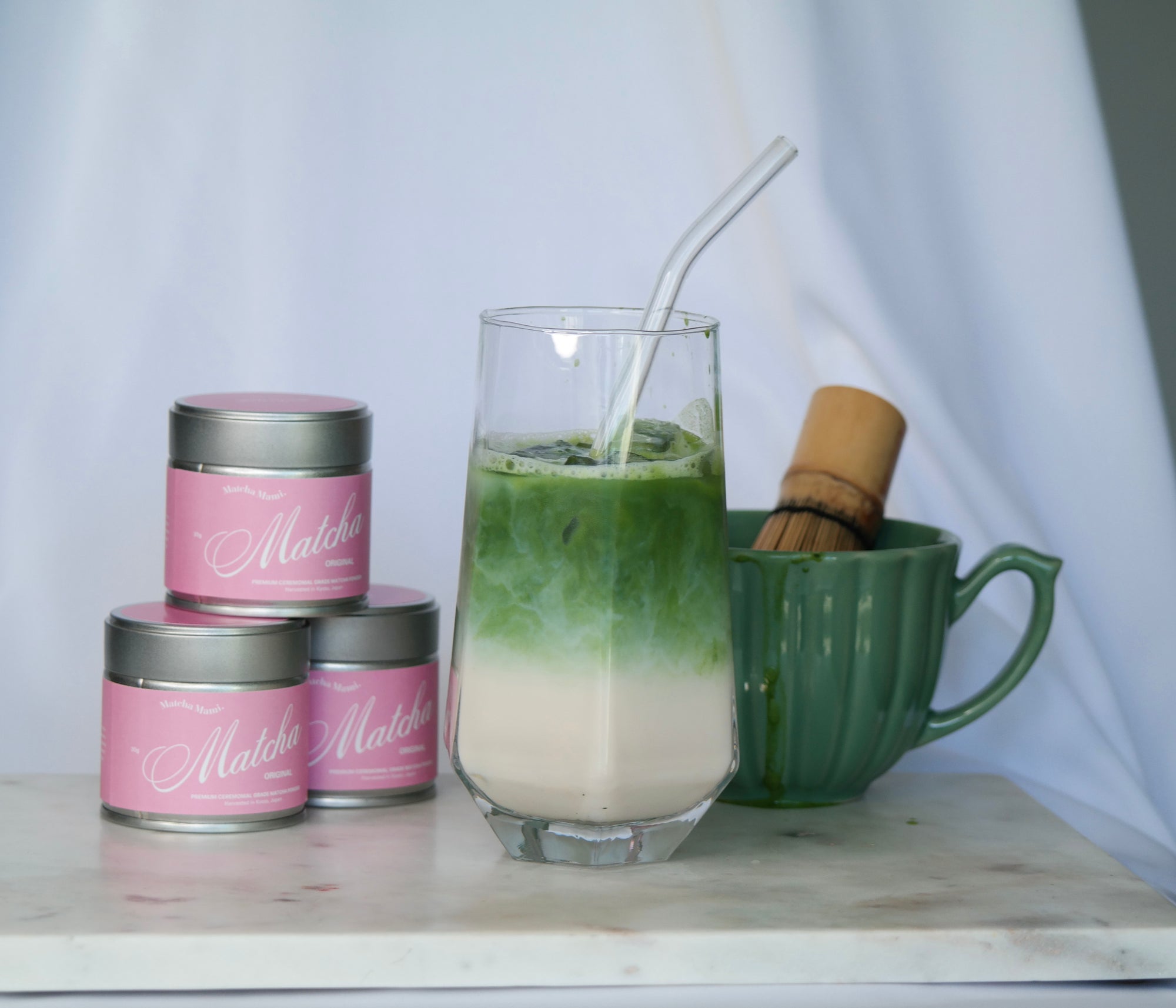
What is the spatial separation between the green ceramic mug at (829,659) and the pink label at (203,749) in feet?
0.84

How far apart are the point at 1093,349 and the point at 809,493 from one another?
0.97ft

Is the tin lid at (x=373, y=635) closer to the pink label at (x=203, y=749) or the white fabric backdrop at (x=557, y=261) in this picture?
the pink label at (x=203, y=749)

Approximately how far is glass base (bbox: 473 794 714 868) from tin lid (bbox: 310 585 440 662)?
0.13 metres

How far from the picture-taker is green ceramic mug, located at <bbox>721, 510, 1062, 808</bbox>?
849mm

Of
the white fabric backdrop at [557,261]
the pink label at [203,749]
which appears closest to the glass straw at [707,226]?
the pink label at [203,749]

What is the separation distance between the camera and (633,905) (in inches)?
27.9

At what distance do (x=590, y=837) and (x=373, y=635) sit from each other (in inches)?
7.4

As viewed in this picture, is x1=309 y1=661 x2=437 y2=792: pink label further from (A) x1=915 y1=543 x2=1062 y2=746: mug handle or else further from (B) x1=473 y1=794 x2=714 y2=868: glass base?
(A) x1=915 y1=543 x2=1062 y2=746: mug handle

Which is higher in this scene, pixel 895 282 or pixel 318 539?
pixel 895 282

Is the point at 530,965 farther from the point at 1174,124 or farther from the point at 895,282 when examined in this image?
the point at 1174,124

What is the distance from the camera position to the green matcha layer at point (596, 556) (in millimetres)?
700

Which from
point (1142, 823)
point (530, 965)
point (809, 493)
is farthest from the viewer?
point (1142, 823)

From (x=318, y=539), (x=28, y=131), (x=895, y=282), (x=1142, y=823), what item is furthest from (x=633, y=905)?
(x=28, y=131)

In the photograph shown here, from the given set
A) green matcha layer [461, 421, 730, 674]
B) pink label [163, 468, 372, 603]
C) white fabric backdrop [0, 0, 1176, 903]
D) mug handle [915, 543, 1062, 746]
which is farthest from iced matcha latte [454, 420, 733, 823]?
white fabric backdrop [0, 0, 1176, 903]
